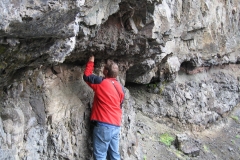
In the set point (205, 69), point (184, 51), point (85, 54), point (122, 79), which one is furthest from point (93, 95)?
point (205, 69)

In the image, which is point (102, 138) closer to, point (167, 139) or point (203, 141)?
point (167, 139)

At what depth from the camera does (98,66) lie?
18.7 ft

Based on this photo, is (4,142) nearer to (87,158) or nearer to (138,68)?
(87,158)

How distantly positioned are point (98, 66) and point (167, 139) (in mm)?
3135

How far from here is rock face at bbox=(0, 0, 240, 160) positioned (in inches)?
107

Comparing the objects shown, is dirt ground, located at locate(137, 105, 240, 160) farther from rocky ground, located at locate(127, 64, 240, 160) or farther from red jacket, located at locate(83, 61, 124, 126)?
red jacket, located at locate(83, 61, 124, 126)

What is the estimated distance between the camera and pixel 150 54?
20.1 feet

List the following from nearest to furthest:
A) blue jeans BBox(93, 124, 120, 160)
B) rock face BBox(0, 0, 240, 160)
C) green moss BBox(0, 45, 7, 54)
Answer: green moss BBox(0, 45, 7, 54)
rock face BBox(0, 0, 240, 160)
blue jeans BBox(93, 124, 120, 160)

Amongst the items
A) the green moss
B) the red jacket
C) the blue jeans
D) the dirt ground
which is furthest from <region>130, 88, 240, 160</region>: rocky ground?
the green moss

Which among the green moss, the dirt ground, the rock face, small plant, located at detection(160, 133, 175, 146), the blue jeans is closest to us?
the green moss

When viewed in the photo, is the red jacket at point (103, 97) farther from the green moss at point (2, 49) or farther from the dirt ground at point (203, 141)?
the green moss at point (2, 49)

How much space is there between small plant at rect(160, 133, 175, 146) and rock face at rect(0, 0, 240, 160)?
544mm

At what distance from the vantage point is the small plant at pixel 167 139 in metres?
7.54

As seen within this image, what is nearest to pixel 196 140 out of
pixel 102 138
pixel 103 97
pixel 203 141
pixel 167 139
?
pixel 203 141
